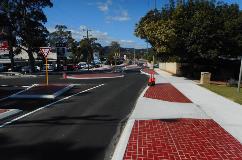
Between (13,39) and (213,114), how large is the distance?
160 ft

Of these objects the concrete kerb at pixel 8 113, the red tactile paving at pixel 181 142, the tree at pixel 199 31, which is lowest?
the concrete kerb at pixel 8 113

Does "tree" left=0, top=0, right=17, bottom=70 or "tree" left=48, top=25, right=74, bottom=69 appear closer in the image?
"tree" left=0, top=0, right=17, bottom=70

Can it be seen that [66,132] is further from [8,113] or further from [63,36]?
[63,36]

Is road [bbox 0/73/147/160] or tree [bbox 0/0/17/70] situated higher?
tree [bbox 0/0/17/70]

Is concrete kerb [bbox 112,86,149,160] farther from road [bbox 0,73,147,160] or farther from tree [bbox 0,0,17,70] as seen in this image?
tree [bbox 0,0,17,70]

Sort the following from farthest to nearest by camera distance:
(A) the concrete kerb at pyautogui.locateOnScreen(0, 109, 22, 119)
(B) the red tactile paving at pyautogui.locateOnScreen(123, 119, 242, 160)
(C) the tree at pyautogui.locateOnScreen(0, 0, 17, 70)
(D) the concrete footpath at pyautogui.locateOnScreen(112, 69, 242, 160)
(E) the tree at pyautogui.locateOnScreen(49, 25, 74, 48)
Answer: (E) the tree at pyautogui.locateOnScreen(49, 25, 74, 48) → (C) the tree at pyautogui.locateOnScreen(0, 0, 17, 70) → (A) the concrete kerb at pyautogui.locateOnScreen(0, 109, 22, 119) → (D) the concrete footpath at pyautogui.locateOnScreen(112, 69, 242, 160) → (B) the red tactile paving at pyautogui.locateOnScreen(123, 119, 242, 160)

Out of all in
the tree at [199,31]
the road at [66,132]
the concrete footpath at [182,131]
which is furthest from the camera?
the tree at [199,31]

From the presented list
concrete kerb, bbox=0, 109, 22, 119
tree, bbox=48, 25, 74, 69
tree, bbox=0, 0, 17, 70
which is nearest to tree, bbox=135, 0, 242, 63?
concrete kerb, bbox=0, 109, 22, 119

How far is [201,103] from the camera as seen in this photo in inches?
712

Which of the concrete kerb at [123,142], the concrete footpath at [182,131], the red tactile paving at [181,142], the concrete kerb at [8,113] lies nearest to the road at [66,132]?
the concrete kerb at [123,142]

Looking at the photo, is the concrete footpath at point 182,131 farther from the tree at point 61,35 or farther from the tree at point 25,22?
the tree at point 61,35

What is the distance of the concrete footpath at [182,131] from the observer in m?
9.05

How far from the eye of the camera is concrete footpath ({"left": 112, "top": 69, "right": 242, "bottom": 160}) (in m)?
9.05

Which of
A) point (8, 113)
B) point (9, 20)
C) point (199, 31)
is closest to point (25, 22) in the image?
point (9, 20)
